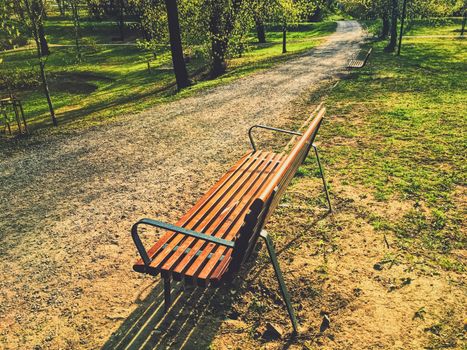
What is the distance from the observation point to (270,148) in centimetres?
751

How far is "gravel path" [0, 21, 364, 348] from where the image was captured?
3711 millimetres

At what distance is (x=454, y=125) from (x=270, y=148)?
4225 mm

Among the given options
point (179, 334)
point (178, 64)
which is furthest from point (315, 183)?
point (178, 64)

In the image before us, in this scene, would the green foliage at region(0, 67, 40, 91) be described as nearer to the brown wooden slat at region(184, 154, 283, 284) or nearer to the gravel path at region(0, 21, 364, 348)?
the gravel path at region(0, 21, 364, 348)

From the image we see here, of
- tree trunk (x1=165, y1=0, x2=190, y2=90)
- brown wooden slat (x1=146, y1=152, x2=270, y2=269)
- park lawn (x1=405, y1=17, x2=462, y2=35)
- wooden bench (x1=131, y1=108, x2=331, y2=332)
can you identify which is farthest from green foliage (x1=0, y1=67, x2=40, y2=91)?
park lawn (x1=405, y1=17, x2=462, y2=35)

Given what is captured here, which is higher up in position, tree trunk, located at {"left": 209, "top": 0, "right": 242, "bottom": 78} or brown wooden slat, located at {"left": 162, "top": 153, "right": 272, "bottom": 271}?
tree trunk, located at {"left": 209, "top": 0, "right": 242, "bottom": 78}

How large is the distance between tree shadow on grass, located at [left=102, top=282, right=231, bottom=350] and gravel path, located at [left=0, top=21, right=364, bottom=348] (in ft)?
0.61

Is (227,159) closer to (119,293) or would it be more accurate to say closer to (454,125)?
(119,293)

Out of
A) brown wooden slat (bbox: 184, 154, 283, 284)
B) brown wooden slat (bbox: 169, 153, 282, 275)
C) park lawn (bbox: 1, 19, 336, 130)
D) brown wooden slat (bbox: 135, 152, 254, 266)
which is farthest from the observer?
park lawn (bbox: 1, 19, 336, 130)

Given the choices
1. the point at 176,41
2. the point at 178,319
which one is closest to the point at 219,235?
the point at 178,319

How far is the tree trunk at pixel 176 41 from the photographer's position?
46.1ft

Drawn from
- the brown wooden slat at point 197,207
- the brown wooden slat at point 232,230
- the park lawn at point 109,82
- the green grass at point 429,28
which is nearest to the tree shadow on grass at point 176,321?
the brown wooden slat at point 197,207

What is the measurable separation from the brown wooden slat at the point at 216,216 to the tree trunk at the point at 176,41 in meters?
11.7

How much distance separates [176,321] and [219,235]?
93 centimetres
